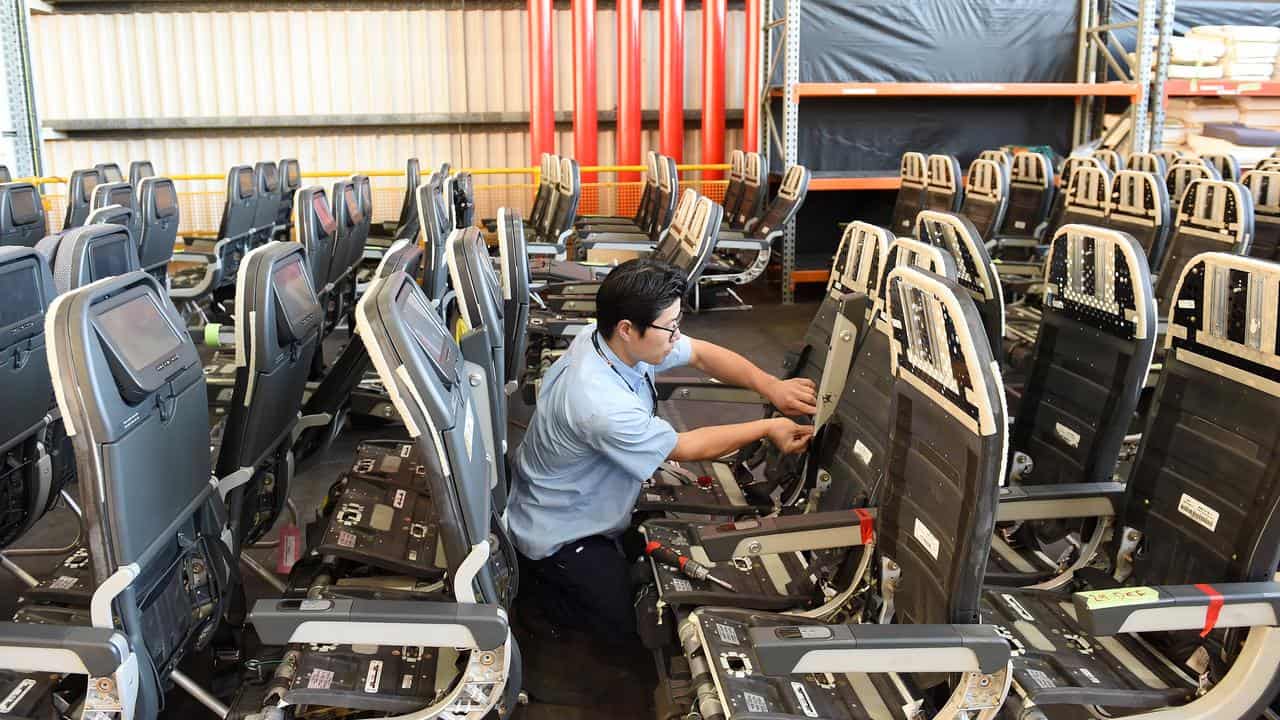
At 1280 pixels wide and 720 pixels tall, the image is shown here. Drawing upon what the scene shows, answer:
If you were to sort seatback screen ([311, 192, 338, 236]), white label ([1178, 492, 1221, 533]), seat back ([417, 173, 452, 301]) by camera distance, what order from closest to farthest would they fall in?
white label ([1178, 492, 1221, 533])
seat back ([417, 173, 452, 301])
seatback screen ([311, 192, 338, 236])

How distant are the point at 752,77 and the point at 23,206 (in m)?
5.57

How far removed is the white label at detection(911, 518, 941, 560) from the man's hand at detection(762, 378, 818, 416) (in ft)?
3.08

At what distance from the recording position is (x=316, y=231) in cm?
463

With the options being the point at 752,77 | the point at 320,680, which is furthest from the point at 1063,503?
the point at 752,77

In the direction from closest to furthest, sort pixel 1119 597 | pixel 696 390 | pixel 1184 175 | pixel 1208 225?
1. pixel 1119 597
2. pixel 696 390
3. pixel 1208 225
4. pixel 1184 175

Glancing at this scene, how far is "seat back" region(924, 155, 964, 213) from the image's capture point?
6.70m

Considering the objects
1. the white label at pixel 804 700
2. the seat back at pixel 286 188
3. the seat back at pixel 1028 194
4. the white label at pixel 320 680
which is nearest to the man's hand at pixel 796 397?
the white label at pixel 804 700

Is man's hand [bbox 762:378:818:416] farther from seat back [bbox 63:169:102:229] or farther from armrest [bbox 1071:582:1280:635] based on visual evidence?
seat back [bbox 63:169:102:229]

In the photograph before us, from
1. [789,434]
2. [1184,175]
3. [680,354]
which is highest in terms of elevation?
[1184,175]

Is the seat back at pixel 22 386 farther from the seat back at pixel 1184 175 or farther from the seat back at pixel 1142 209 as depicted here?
the seat back at pixel 1184 175

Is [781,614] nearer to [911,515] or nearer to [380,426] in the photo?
[911,515]

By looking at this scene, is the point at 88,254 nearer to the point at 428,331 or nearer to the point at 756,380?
the point at 428,331

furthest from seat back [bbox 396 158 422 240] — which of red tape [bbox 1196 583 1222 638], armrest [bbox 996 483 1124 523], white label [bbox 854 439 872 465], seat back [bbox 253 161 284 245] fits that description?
red tape [bbox 1196 583 1222 638]

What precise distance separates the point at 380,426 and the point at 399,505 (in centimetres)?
235
